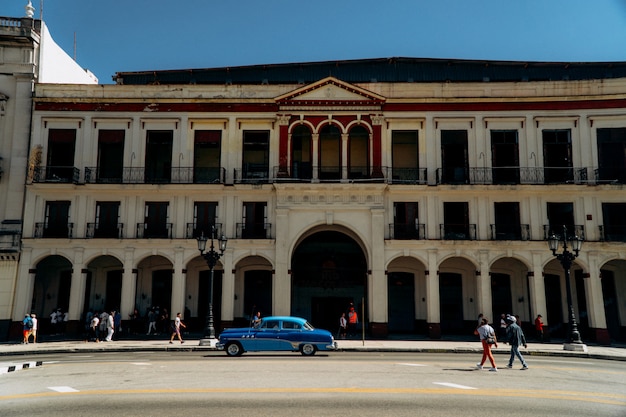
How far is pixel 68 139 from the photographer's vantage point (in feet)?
108

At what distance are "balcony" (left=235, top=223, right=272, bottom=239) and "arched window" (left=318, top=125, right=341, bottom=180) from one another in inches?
183

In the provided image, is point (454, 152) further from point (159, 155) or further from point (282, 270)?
point (159, 155)

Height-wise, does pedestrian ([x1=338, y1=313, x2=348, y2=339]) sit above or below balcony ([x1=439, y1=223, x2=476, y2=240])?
below

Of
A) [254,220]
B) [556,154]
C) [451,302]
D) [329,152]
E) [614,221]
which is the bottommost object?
[451,302]

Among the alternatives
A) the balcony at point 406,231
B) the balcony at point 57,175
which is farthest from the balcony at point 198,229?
the balcony at point 406,231

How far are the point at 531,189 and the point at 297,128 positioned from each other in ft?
47.8

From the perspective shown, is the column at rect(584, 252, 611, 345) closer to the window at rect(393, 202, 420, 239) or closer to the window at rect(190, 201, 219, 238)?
the window at rect(393, 202, 420, 239)

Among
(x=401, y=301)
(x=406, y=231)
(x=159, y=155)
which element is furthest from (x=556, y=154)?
(x=159, y=155)

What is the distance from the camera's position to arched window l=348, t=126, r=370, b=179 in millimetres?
32688

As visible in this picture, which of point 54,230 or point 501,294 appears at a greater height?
point 54,230

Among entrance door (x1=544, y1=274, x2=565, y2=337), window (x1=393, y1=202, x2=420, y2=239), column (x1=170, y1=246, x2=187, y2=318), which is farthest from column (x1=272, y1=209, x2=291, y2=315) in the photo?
entrance door (x1=544, y1=274, x2=565, y2=337)

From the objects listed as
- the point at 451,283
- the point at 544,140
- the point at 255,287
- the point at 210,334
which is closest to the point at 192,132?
the point at 255,287

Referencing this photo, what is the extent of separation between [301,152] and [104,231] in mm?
13050

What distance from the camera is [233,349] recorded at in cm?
2059
